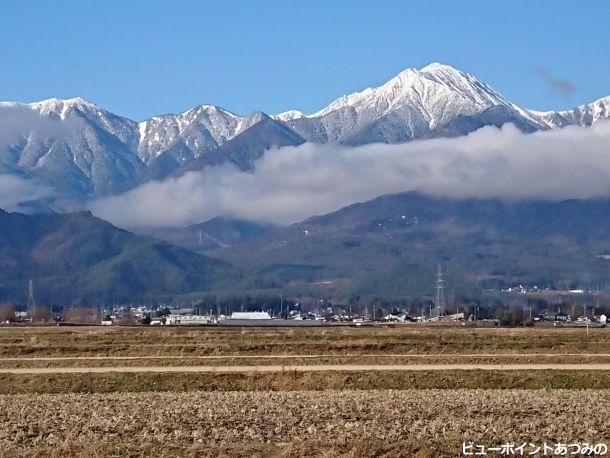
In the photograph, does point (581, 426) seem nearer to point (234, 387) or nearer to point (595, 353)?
point (234, 387)

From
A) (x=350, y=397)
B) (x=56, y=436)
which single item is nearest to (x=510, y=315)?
(x=350, y=397)

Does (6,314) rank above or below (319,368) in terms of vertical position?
above

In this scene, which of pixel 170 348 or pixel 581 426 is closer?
pixel 581 426

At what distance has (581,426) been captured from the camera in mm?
27609

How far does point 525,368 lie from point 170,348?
23614mm

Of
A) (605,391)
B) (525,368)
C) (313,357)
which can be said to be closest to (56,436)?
(605,391)

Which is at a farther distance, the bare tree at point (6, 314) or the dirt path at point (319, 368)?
the bare tree at point (6, 314)

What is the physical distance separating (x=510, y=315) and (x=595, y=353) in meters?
105

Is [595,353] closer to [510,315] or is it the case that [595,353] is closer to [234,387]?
[234,387]

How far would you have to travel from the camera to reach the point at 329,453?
75.7ft

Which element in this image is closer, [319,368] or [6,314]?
[319,368]

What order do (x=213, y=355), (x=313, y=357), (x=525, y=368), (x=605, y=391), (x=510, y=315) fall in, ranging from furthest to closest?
(x=510, y=315), (x=213, y=355), (x=313, y=357), (x=525, y=368), (x=605, y=391)

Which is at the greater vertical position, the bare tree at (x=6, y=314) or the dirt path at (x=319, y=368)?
the bare tree at (x=6, y=314)

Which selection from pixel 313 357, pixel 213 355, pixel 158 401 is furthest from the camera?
pixel 213 355
